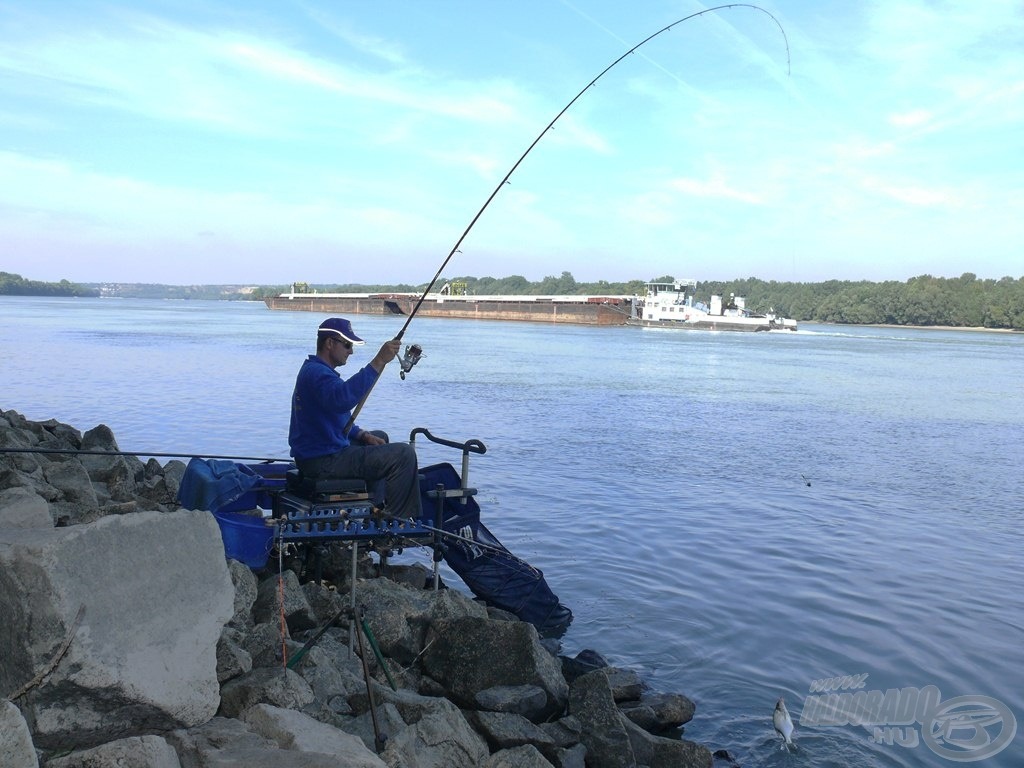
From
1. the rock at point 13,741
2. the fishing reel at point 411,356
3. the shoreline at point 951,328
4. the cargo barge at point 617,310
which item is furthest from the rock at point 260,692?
the shoreline at point 951,328

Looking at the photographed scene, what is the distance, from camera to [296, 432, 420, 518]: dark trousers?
5.40m

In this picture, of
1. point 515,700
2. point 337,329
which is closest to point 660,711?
point 515,700

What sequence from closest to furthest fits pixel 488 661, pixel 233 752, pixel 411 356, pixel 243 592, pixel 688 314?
1. pixel 233 752
2. pixel 243 592
3. pixel 488 661
4. pixel 411 356
5. pixel 688 314

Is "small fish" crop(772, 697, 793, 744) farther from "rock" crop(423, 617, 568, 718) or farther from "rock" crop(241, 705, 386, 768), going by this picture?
"rock" crop(241, 705, 386, 768)

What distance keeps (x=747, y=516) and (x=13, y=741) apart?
9.23m

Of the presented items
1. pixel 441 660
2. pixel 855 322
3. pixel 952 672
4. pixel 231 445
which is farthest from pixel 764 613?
pixel 855 322

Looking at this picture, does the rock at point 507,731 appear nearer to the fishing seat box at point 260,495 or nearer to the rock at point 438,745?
the rock at point 438,745

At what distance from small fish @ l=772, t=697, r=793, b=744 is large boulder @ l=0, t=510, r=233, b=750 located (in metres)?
3.21

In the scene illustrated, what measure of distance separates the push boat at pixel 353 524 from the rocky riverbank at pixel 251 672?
24 cm

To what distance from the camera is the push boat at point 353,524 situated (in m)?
5.41

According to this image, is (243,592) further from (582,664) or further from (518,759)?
(582,664)

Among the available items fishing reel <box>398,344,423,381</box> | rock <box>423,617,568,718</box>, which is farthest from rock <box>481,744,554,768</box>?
fishing reel <box>398,344,423,381</box>

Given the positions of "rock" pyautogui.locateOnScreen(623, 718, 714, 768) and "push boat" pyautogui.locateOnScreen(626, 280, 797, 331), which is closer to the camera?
"rock" pyautogui.locateOnScreen(623, 718, 714, 768)

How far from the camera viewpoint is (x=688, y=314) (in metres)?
88.2
